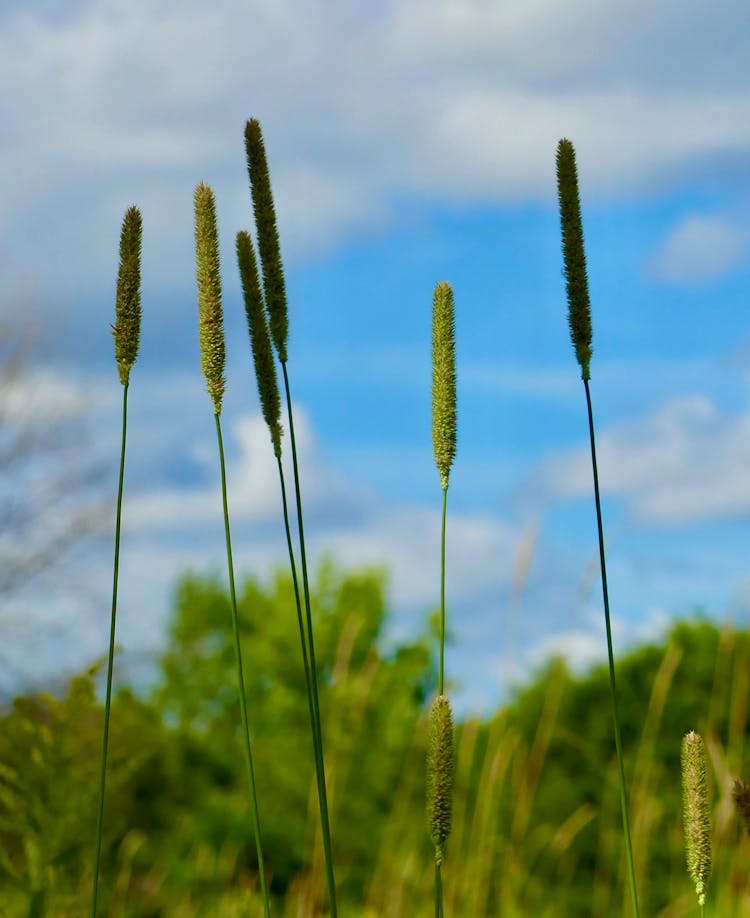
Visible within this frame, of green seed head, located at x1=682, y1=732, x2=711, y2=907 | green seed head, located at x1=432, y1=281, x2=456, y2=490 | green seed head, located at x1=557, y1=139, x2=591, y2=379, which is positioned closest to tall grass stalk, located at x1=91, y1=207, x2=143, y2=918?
green seed head, located at x1=432, y1=281, x2=456, y2=490

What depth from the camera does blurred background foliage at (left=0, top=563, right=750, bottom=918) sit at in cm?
370

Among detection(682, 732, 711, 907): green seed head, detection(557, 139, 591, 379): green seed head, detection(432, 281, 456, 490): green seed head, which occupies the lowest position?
detection(682, 732, 711, 907): green seed head

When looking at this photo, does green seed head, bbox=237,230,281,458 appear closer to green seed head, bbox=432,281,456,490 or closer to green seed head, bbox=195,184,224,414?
green seed head, bbox=195,184,224,414

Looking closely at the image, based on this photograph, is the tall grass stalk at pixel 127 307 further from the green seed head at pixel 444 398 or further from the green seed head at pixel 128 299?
the green seed head at pixel 444 398

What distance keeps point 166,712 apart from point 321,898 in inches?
182

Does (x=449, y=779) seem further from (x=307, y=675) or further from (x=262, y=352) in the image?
(x=262, y=352)

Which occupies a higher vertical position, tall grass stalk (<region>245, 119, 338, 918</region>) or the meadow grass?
tall grass stalk (<region>245, 119, 338, 918</region>)

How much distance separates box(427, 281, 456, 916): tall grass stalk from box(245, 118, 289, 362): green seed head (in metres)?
0.20

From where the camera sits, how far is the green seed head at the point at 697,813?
1425 mm

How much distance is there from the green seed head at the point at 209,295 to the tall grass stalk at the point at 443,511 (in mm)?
263

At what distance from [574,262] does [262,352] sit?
375 mm

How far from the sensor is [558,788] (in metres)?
6.83

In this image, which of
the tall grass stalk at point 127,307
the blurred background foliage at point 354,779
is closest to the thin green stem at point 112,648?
the tall grass stalk at point 127,307

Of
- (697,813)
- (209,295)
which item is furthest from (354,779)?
(209,295)
